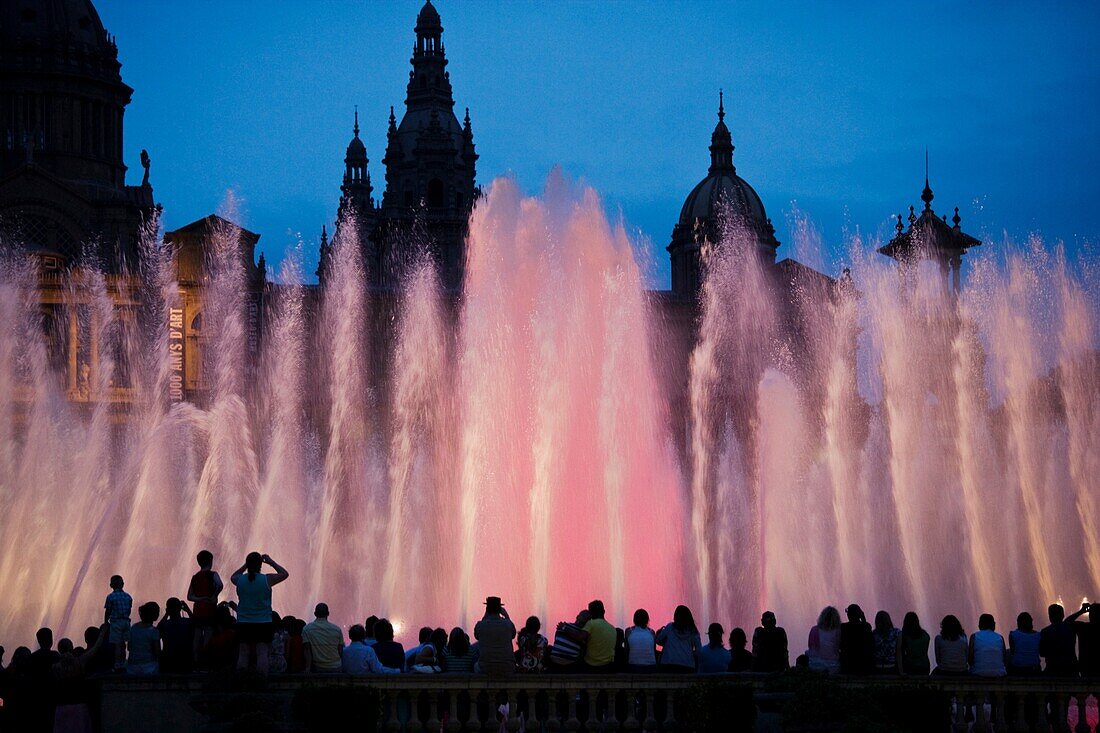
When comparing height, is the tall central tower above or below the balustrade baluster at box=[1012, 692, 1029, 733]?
above

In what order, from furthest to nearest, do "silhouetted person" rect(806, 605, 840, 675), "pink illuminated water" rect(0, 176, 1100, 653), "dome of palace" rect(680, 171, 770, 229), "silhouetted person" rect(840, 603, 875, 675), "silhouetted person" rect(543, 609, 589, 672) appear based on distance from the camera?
1. "dome of palace" rect(680, 171, 770, 229)
2. "pink illuminated water" rect(0, 176, 1100, 653)
3. "silhouetted person" rect(806, 605, 840, 675)
4. "silhouetted person" rect(840, 603, 875, 675)
5. "silhouetted person" rect(543, 609, 589, 672)

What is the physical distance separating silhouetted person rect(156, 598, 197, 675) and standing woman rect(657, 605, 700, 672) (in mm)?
4563

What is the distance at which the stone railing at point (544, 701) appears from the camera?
47.8 feet

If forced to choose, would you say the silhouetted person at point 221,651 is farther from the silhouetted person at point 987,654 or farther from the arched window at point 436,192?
the arched window at point 436,192

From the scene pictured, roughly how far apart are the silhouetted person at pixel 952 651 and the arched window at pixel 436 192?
243 feet

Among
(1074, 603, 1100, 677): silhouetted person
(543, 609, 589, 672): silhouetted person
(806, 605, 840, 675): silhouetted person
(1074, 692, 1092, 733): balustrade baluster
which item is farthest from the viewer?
(1074, 603, 1100, 677): silhouetted person

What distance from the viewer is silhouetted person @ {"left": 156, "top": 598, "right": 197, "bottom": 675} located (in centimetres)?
1602

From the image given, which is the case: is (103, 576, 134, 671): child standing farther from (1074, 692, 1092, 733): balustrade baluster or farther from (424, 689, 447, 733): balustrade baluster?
(1074, 692, 1092, 733): balustrade baluster

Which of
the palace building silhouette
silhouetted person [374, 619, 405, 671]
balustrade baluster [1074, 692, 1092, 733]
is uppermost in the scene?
the palace building silhouette

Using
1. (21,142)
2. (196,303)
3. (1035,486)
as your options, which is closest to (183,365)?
(196,303)

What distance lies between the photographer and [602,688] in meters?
15.7

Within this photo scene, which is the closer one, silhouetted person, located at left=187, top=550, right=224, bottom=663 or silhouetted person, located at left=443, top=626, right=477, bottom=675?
silhouetted person, located at left=187, top=550, right=224, bottom=663

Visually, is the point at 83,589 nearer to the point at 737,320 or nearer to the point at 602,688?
the point at 602,688

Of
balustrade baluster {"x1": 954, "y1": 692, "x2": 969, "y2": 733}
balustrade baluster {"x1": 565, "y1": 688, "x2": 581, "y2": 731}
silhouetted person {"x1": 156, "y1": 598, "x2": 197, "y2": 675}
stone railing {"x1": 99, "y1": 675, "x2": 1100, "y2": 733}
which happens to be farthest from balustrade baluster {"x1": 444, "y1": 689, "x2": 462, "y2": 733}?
balustrade baluster {"x1": 954, "y1": 692, "x2": 969, "y2": 733}
